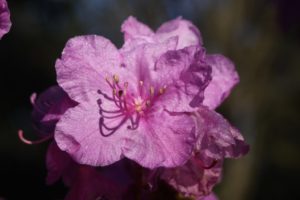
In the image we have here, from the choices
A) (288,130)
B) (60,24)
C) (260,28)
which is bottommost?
(288,130)

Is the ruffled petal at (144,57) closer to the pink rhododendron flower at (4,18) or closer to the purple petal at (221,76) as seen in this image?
the purple petal at (221,76)

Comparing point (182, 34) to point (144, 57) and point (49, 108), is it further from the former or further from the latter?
A: point (49, 108)

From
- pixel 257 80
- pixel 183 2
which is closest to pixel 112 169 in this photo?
pixel 183 2

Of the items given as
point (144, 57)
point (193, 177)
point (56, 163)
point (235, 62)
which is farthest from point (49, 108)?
point (235, 62)

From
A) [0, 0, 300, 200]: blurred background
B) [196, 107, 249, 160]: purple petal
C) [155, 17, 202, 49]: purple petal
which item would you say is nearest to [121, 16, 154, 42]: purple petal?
[155, 17, 202, 49]: purple petal

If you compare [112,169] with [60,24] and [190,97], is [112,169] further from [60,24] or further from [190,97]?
[60,24]

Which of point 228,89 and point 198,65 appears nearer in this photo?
point 198,65

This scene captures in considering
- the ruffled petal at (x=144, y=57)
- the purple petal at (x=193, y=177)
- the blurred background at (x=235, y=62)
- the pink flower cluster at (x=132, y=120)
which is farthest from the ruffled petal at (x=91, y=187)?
the blurred background at (x=235, y=62)

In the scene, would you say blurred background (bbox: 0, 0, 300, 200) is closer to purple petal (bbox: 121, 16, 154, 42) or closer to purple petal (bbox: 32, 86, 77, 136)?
purple petal (bbox: 121, 16, 154, 42)
